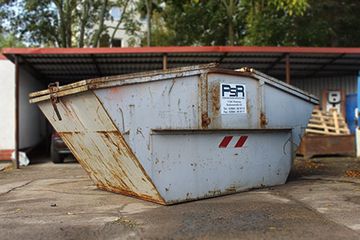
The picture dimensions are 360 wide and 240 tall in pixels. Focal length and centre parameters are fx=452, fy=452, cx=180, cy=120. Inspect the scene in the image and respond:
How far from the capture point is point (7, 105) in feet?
47.6

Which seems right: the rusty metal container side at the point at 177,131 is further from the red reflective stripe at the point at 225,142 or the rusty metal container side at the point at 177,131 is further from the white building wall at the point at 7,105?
the white building wall at the point at 7,105

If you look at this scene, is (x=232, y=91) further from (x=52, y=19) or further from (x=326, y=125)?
(x=52, y=19)

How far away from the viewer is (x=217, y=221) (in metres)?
5.46

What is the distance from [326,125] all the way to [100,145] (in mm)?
9497

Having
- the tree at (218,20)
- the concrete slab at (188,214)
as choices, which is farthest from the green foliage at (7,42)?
the concrete slab at (188,214)

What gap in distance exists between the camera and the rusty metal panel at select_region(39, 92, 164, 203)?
19.9 feet

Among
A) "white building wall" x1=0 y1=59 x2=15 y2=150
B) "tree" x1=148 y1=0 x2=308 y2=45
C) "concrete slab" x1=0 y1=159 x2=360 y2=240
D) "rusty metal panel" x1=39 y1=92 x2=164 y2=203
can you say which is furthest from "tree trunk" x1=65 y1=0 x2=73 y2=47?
"rusty metal panel" x1=39 y1=92 x2=164 y2=203

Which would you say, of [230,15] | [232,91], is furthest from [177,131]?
[230,15]

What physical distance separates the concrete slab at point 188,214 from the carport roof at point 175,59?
17.0ft

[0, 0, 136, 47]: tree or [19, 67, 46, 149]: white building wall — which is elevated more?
[0, 0, 136, 47]: tree

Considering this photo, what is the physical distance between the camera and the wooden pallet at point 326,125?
1403 cm

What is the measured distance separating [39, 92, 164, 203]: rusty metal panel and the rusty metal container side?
0.8 inches

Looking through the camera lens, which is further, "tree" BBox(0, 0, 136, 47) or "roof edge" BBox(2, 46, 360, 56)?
"tree" BBox(0, 0, 136, 47)

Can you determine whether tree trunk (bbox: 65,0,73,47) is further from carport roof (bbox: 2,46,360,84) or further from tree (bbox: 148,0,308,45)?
carport roof (bbox: 2,46,360,84)
